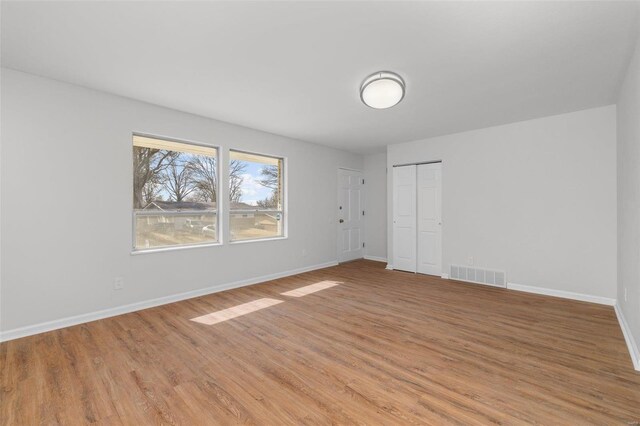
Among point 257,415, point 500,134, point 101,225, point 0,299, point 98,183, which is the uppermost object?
point 500,134

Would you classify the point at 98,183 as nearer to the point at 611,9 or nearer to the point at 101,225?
the point at 101,225

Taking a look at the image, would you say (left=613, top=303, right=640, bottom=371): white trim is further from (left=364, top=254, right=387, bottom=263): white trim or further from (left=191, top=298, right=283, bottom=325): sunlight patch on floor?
(left=364, top=254, right=387, bottom=263): white trim

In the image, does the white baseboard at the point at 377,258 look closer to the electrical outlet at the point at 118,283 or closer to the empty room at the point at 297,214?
the empty room at the point at 297,214

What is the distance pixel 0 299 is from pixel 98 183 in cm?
136

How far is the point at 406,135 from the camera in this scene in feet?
16.8

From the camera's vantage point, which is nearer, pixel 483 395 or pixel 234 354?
pixel 483 395

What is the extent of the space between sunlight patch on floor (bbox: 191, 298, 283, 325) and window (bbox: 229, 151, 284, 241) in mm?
1264

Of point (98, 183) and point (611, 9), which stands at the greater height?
point (611, 9)

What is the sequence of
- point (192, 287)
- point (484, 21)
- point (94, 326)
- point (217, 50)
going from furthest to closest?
point (192, 287)
point (94, 326)
point (217, 50)
point (484, 21)

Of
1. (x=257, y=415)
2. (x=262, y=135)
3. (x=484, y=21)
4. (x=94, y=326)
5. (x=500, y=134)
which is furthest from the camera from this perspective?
(x=262, y=135)

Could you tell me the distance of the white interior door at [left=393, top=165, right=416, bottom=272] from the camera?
18.4ft

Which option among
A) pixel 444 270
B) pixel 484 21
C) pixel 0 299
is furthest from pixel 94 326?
pixel 444 270

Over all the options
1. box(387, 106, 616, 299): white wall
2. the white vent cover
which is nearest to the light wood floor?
box(387, 106, 616, 299): white wall

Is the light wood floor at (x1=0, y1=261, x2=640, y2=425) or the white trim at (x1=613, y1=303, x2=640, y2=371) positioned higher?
the white trim at (x1=613, y1=303, x2=640, y2=371)
